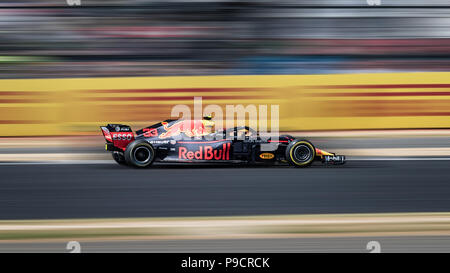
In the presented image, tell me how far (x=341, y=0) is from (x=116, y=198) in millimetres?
9790

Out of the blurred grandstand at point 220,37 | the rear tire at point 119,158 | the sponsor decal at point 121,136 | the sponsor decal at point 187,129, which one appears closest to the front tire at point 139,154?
the sponsor decal at point 121,136

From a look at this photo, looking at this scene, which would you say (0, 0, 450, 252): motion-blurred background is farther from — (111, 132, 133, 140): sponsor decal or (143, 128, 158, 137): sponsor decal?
(143, 128, 158, 137): sponsor decal

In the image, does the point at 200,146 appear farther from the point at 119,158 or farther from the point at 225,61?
the point at 225,61

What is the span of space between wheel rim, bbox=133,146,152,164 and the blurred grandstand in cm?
441

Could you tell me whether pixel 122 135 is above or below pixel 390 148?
below

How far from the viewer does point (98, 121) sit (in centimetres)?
1112

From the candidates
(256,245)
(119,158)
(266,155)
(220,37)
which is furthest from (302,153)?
(220,37)

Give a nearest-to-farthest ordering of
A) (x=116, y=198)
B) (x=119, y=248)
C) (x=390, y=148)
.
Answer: (x=119, y=248) → (x=116, y=198) → (x=390, y=148)

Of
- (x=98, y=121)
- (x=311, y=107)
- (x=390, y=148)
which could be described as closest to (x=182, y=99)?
(x=98, y=121)

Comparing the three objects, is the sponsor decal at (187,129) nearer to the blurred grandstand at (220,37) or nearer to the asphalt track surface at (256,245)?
the asphalt track surface at (256,245)

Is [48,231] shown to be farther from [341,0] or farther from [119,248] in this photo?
[341,0]

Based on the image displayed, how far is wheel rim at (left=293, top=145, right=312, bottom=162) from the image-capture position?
8078 mm

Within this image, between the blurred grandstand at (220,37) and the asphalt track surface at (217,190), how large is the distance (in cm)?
446

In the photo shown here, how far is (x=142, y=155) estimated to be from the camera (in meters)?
8.12
